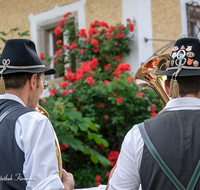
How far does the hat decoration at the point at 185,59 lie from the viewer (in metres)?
1.59

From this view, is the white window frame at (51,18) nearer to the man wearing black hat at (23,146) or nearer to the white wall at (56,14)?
the white wall at (56,14)

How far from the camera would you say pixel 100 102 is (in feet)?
16.1

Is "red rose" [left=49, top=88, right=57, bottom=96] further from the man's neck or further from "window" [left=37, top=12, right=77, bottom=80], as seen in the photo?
the man's neck

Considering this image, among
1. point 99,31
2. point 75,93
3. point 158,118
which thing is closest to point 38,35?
point 99,31

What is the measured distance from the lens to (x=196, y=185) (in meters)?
1.41

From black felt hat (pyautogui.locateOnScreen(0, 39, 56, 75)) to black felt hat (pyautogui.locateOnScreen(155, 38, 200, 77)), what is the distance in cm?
70

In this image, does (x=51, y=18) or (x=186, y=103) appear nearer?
(x=186, y=103)

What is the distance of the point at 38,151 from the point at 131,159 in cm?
43

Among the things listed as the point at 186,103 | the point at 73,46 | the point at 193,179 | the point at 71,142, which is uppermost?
the point at 73,46

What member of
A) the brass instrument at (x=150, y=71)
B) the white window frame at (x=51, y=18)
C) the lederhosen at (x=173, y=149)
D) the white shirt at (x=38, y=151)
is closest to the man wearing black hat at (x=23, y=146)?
the white shirt at (x=38, y=151)

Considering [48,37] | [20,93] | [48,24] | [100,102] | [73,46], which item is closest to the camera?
[20,93]

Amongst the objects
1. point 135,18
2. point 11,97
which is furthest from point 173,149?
point 135,18

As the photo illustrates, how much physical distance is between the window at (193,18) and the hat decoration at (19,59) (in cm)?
473

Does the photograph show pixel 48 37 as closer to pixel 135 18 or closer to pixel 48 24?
pixel 48 24
